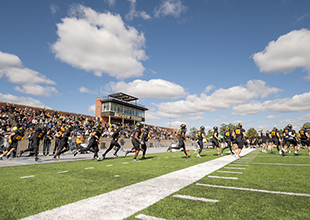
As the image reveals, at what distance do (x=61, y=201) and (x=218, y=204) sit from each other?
2.85 meters

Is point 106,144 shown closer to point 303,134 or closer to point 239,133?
point 239,133

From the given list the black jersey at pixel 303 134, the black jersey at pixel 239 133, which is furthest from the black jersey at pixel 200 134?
the black jersey at pixel 303 134

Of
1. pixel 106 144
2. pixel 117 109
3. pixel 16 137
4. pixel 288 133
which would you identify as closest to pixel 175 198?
pixel 16 137

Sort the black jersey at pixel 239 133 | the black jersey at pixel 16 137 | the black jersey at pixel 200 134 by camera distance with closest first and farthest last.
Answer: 1. the black jersey at pixel 16 137
2. the black jersey at pixel 239 133
3. the black jersey at pixel 200 134

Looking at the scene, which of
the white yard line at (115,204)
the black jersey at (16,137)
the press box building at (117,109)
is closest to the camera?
the white yard line at (115,204)

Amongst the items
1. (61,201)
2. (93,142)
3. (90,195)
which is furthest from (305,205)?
(93,142)

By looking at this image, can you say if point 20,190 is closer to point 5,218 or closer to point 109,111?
point 5,218

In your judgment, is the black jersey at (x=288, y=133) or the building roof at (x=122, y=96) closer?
the black jersey at (x=288, y=133)

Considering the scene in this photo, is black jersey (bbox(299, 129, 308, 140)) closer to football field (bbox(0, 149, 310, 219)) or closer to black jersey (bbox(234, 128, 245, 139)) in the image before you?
black jersey (bbox(234, 128, 245, 139))

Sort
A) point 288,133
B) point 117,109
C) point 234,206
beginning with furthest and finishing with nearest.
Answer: point 117,109 < point 288,133 < point 234,206

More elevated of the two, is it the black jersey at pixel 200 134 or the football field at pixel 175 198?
the black jersey at pixel 200 134

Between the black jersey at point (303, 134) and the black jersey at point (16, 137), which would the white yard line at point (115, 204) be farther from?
the black jersey at point (303, 134)

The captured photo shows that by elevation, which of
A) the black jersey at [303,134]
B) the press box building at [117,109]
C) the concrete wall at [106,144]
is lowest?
the concrete wall at [106,144]

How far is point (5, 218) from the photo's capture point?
9.20ft
